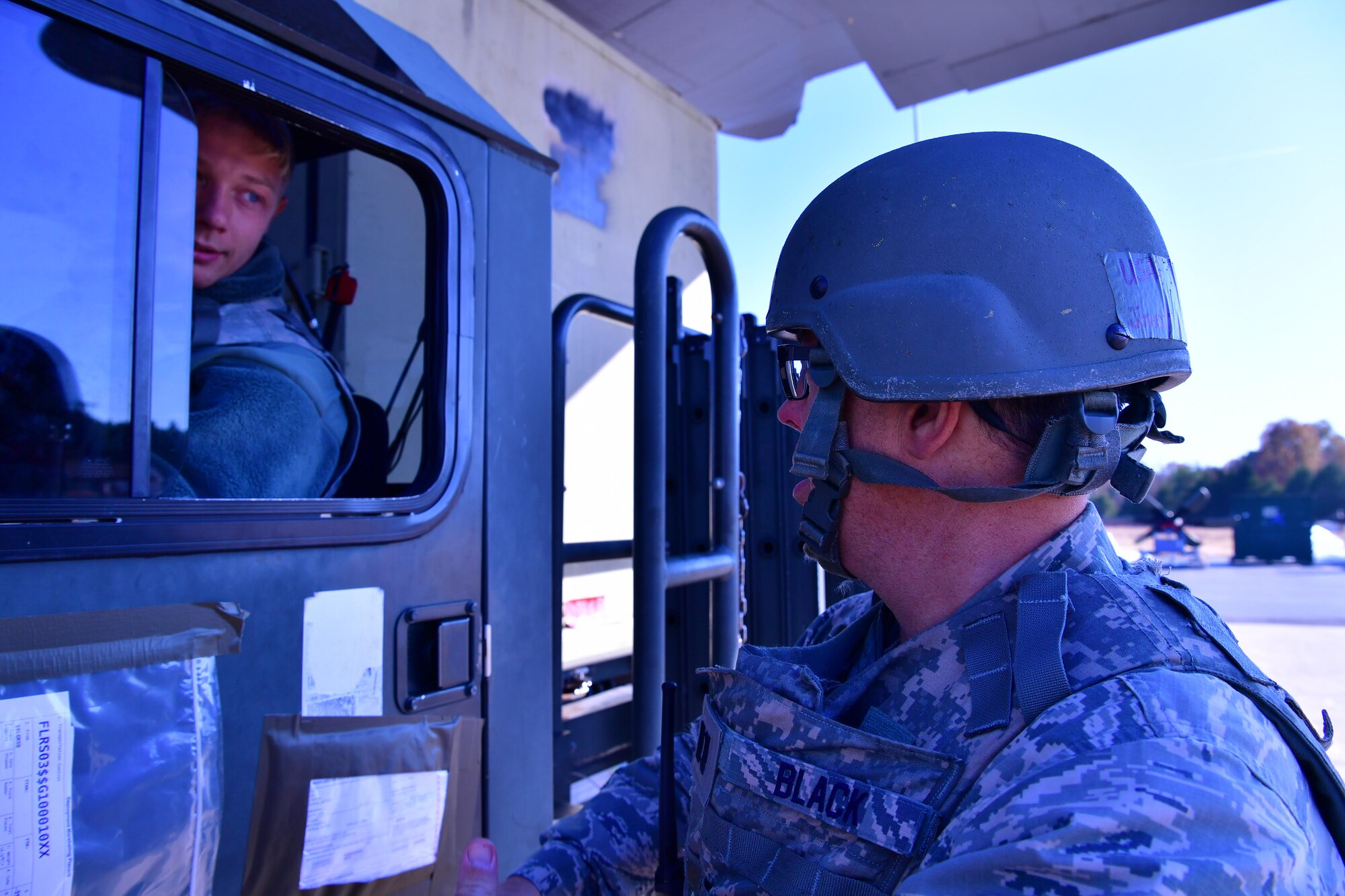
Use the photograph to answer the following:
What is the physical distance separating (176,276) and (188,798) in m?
0.72

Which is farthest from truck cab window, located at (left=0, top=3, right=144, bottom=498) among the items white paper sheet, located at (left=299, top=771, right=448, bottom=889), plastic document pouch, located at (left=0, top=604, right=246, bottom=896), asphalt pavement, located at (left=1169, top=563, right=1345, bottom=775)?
asphalt pavement, located at (left=1169, top=563, right=1345, bottom=775)

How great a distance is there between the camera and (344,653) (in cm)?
142

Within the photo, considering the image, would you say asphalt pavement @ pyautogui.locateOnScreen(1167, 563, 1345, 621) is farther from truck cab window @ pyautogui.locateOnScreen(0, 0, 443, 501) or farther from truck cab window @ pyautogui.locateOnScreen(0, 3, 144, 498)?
truck cab window @ pyautogui.locateOnScreen(0, 3, 144, 498)

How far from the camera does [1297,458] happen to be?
23922mm

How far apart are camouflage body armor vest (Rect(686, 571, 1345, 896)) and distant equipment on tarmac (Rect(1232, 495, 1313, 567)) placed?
15.5 metres

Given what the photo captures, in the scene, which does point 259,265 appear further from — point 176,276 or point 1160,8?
point 1160,8

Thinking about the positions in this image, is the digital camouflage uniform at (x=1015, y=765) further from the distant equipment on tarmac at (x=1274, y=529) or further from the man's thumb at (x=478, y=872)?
the distant equipment on tarmac at (x=1274, y=529)

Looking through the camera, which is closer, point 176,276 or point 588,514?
point 176,276

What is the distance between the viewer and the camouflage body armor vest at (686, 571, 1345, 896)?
92 cm

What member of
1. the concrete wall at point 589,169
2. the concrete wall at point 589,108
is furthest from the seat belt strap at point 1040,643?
the concrete wall at point 589,169

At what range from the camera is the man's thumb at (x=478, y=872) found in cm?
119

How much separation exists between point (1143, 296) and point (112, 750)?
139 cm

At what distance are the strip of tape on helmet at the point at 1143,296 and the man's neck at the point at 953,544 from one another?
0.23 m

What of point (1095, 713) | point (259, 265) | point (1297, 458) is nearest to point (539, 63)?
point (259, 265)
